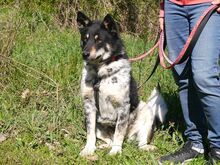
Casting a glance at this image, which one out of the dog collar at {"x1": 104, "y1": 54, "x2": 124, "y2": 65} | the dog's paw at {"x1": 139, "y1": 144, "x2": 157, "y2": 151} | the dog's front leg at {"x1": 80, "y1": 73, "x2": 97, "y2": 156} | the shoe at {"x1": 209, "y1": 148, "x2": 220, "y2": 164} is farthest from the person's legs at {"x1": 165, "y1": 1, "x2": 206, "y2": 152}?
the dog's front leg at {"x1": 80, "y1": 73, "x2": 97, "y2": 156}

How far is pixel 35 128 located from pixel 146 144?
3.69 ft

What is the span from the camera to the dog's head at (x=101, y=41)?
4383 mm

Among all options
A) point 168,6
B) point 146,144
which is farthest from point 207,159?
point 168,6

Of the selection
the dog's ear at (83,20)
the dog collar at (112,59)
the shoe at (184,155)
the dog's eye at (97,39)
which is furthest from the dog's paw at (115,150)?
the dog's ear at (83,20)

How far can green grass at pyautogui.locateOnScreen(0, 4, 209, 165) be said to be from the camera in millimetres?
4250

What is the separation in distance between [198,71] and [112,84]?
3.49 ft

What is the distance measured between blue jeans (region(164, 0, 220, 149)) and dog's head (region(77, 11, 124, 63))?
688 millimetres

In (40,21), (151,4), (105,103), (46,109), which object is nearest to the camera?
(105,103)

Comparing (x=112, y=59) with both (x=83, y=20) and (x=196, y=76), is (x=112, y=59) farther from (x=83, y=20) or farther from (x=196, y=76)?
(x=196, y=76)

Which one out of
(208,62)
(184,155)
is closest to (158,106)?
(184,155)

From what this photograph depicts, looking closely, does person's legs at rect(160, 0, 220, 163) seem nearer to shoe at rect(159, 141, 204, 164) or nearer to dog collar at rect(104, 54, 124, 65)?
shoe at rect(159, 141, 204, 164)

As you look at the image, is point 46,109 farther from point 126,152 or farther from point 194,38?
point 194,38

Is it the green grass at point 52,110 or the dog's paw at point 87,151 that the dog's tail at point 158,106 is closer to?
the green grass at point 52,110

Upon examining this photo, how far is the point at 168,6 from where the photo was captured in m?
3.85
